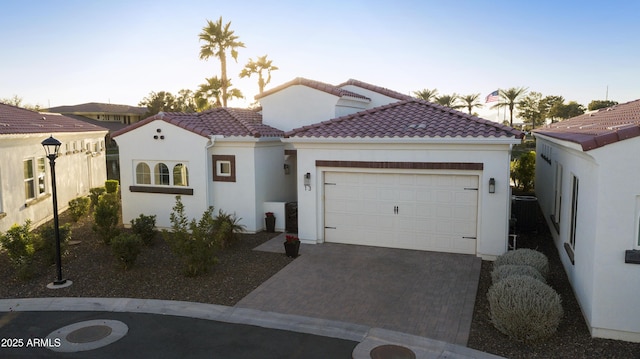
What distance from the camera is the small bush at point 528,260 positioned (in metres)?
10.1

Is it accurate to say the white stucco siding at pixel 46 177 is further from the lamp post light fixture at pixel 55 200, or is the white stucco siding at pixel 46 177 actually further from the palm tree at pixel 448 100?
the palm tree at pixel 448 100

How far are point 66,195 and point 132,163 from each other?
632cm

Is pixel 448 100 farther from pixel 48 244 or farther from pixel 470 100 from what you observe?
pixel 48 244

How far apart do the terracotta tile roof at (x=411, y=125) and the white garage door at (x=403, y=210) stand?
1.24m

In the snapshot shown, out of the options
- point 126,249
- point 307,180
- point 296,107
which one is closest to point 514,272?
point 307,180

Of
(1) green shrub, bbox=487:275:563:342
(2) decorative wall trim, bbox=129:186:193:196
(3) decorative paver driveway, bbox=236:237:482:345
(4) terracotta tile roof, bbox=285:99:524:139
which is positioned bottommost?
(3) decorative paver driveway, bbox=236:237:482:345

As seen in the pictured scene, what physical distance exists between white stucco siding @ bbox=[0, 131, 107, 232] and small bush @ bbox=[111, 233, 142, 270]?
16.4 feet

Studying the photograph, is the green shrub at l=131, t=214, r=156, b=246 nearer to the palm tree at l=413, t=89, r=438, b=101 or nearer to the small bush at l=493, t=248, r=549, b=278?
the small bush at l=493, t=248, r=549, b=278

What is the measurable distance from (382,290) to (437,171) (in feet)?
13.4

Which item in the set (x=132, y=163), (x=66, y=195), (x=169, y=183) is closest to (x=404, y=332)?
(x=169, y=183)

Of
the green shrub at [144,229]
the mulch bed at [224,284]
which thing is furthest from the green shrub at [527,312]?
the green shrub at [144,229]

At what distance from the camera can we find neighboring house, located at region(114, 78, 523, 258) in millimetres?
A: 12797

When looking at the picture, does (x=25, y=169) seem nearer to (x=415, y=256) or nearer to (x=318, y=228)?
(x=318, y=228)

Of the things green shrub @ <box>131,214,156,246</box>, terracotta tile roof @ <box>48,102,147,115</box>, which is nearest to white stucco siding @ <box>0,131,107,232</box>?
green shrub @ <box>131,214,156,246</box>
